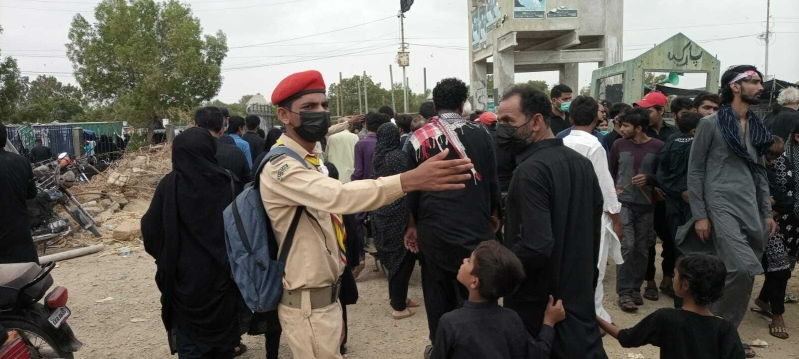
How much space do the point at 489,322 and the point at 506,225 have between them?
579 mm

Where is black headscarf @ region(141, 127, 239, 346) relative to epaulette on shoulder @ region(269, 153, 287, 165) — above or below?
below

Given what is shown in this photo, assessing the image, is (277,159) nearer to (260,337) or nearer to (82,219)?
(260,337)

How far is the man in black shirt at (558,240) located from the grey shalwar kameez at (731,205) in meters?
1.76

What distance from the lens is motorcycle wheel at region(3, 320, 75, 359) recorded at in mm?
3595

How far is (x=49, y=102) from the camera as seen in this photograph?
144 feet

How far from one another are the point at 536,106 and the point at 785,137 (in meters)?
3.95

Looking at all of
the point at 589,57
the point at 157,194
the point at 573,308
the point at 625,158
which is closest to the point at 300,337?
the point at 573,308

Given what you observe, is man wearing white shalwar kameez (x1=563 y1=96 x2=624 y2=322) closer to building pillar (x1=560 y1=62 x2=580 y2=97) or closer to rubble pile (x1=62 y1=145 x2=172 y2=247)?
rubble pile (x1=62 y1=145 x2=172 y2=247)

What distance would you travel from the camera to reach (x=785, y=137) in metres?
5.19

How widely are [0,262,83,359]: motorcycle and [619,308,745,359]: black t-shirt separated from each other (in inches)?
142

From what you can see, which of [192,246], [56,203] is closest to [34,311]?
[192,246]

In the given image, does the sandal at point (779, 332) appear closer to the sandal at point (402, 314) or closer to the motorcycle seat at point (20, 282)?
the sandal at point (402, 314)

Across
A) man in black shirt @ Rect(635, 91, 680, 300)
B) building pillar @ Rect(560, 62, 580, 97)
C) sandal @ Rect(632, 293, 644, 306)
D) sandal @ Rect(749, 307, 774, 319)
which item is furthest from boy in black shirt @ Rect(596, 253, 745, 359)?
building pillar @ Rect(560, 62, 580, 97)

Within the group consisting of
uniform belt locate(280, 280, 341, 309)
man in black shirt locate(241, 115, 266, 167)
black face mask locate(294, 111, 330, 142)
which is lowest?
uniform belt locate(280, 280, 341, 309)
